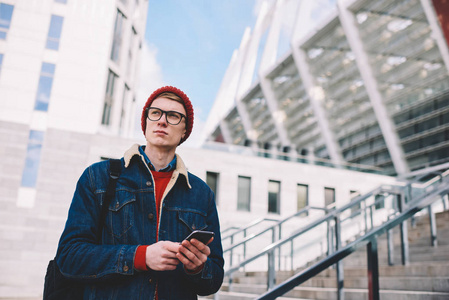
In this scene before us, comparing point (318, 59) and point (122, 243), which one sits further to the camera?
A: point (318, 59)

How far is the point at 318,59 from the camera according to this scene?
111 feet

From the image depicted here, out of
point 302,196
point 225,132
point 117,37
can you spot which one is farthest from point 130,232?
point 225,132

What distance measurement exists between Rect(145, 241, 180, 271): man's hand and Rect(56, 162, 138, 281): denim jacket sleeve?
0.10 meters

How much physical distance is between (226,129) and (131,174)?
173 ft

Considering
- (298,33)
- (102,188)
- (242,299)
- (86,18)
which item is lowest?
(242,299)

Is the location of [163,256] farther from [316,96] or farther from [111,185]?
[316,96]

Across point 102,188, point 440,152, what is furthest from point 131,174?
point 440,152

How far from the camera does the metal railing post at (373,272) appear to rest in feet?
11.4

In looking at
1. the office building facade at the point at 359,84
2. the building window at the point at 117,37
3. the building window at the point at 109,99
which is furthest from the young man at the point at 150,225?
the building window at the point at 117,37

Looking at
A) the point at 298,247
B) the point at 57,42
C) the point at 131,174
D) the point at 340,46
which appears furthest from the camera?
the point at 340,46

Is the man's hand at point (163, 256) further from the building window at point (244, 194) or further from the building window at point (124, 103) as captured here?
the building window at point (124, 103)

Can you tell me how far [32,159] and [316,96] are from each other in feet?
77.6

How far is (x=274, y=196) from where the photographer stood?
1961 cm

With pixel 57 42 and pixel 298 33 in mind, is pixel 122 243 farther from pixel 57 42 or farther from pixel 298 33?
pixel 298 33
